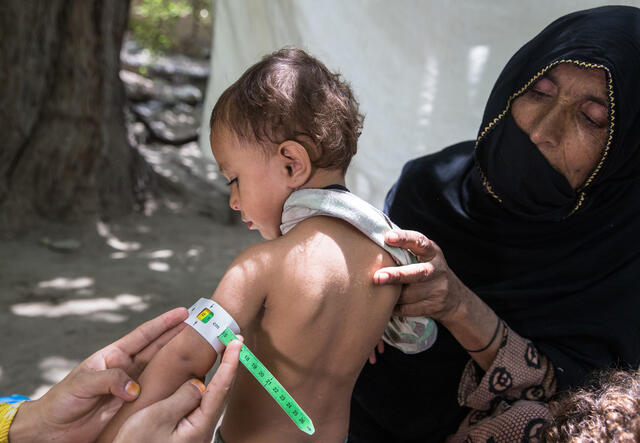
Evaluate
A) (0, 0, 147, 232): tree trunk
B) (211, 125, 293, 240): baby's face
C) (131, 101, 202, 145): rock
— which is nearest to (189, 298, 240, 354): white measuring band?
(211, 125, 293, 240): baby's face

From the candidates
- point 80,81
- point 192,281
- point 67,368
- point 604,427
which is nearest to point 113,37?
point 80,81

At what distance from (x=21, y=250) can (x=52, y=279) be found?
597 millimetres

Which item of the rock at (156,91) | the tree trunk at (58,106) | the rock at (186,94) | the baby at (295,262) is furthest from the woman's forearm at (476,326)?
the rock at (186,94)

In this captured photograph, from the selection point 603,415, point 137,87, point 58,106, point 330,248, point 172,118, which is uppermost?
point 330,248

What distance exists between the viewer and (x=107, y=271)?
4.52 m

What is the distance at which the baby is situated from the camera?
4.50 feet

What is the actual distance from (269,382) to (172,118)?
9.28 m

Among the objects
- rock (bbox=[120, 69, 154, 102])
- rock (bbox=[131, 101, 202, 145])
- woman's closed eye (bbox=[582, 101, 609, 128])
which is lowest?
rock (bbox=[131, 101, 202, 145])

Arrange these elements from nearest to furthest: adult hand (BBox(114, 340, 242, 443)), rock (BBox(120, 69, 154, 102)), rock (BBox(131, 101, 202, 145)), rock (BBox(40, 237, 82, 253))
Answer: adult hand (BBox(114, 340, 242, 443)) < rock (BBox(40, 237, 82, 253)) < rock (BBox(131, 101, 202, 145)) < rock (BBox(120, 69, 154, 102))

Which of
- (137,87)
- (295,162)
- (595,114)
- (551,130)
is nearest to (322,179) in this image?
(295,162)

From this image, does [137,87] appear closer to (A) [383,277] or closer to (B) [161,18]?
(B) [161,18]

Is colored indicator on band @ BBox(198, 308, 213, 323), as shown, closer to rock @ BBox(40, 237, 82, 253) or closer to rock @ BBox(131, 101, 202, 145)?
Result: rock @ BBox(40, 237, 82, 253)

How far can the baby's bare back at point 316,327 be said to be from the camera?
138 cm

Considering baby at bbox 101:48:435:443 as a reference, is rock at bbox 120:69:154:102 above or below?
below
